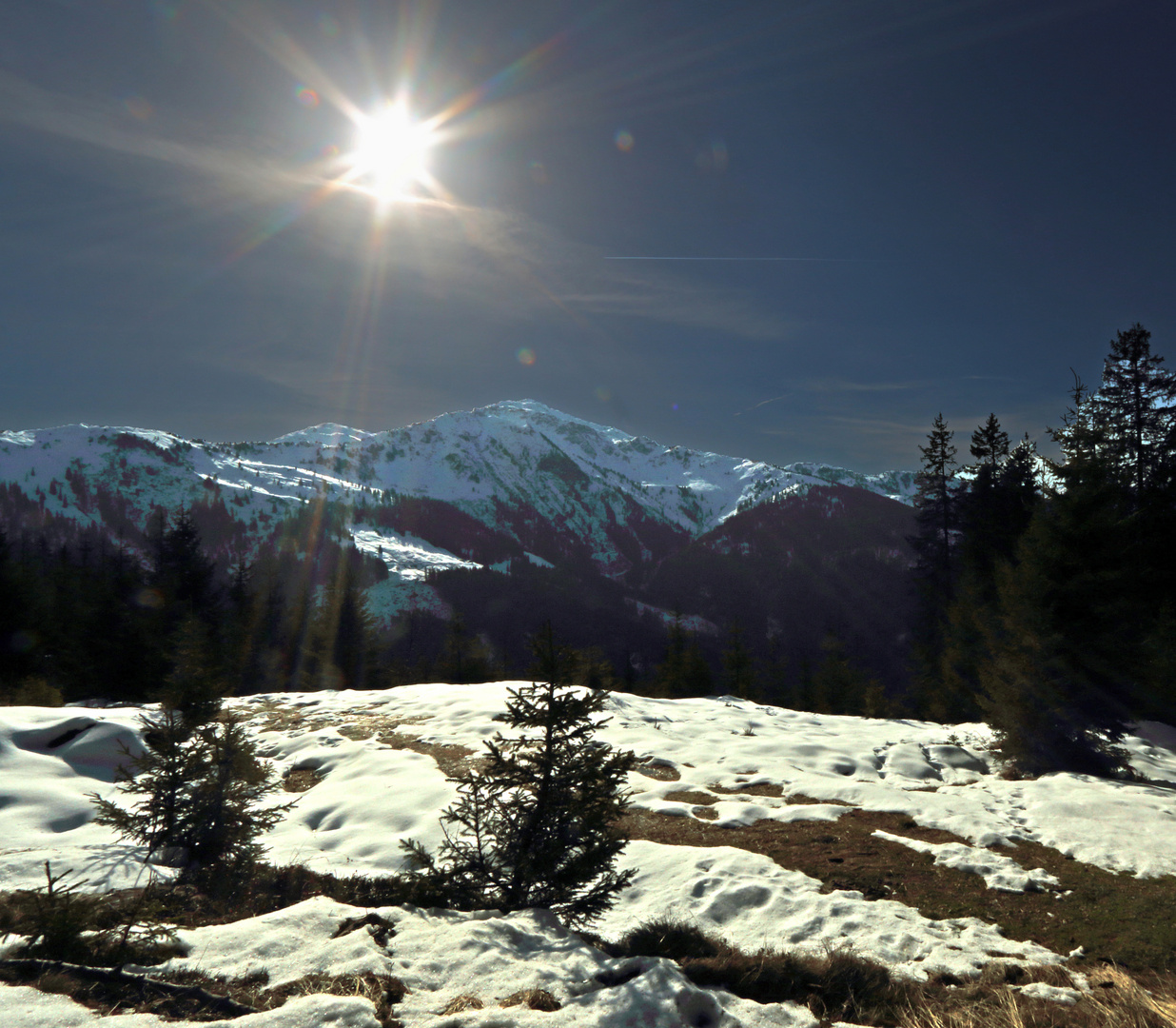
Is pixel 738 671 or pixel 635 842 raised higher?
pixel 738 671

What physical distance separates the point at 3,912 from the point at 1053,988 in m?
10.3

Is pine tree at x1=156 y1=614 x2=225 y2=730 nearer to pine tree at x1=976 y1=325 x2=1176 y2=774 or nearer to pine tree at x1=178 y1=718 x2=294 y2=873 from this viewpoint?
pine tree at x1=178 y1=718 x2=294 y2=873

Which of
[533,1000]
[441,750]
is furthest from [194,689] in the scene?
[533,1000]

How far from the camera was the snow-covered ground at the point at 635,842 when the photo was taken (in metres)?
4.84

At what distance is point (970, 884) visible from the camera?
8.70 m

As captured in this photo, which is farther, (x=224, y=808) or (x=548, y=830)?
(x=224, y=808)

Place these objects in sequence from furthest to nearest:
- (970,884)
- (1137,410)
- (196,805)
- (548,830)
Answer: (1137,410), (196,805), (970,884), (548,830)

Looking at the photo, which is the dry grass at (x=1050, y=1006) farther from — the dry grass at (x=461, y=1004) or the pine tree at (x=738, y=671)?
the pine tree at (x=738, y=671)

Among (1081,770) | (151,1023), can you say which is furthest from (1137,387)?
(151,1023)

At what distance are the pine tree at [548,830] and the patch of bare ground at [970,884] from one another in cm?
406

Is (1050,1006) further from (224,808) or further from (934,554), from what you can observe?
(934,554)

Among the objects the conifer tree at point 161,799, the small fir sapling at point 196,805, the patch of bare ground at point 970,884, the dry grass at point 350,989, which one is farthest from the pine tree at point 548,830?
the conifer tree at point 161,799

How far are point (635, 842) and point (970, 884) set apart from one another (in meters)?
5.39

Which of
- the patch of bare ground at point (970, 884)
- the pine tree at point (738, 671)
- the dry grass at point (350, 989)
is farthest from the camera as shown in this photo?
the pine tree at point (738, 671)
